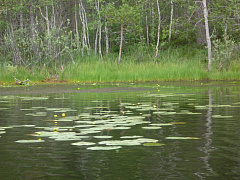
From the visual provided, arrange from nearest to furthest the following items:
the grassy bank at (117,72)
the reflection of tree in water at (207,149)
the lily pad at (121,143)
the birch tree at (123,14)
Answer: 1. the reflection of tree in water at (207,149)
2. the lily pad at (121,143)
3. the grassy bank at (117,72)
4. the birch tree at (123,14)

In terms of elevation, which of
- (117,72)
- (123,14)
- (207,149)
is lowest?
(207,149)

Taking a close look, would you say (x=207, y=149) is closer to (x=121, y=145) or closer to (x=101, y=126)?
(x=121, y=145)

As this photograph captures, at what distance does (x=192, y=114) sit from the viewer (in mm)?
9414

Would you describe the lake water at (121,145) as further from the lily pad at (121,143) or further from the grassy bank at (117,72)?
the grassy bank at (117,72)

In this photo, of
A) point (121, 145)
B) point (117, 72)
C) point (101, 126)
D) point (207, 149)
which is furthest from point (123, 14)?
point (207, 149)

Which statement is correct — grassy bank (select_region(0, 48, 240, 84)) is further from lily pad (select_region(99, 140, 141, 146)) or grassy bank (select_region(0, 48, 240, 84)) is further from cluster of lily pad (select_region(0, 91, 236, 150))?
lily pad (select_region(99, 140, 141, 146))

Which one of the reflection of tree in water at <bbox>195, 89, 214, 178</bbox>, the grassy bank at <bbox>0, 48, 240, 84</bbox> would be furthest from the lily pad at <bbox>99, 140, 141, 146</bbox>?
the grassy bank at <bbox>0, 48, 240, 84</bbox>

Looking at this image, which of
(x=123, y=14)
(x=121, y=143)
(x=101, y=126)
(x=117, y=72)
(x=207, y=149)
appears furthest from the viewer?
(x=123, y=14)

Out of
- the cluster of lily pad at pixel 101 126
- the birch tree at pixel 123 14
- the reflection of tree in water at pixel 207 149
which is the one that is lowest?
the reflection of tree in water at pixel 207 149

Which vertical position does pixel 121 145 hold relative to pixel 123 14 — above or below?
below

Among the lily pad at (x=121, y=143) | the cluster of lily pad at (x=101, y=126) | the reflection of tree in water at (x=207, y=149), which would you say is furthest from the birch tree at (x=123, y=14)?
the lily pad at (x=121, y=143)

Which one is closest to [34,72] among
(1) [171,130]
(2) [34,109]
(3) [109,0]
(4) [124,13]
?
(4) [124,13]

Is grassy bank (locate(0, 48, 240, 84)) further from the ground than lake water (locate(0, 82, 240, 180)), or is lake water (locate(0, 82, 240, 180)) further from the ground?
grassy bank (locate(0, 48, 240, 84))

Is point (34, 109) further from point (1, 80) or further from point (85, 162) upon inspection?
point (1, 80)
